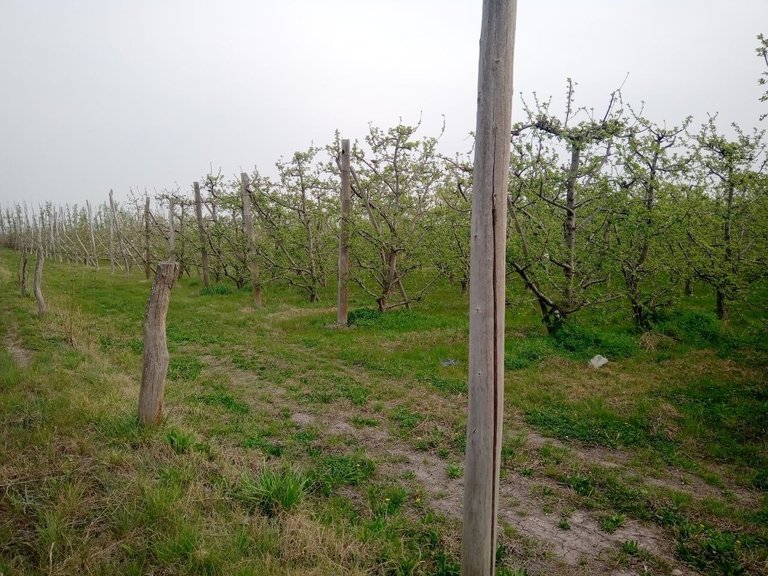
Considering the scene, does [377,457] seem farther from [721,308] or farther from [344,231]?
[721,308]

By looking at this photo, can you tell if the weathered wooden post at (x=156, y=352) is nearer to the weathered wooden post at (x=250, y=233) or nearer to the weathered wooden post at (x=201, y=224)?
the weathered wooden post at (x=250, y=233)

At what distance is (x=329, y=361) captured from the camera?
10430mm

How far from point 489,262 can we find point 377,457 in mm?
3766

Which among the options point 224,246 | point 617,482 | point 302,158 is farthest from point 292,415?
point 224,246

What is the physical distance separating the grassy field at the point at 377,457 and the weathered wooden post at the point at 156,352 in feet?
0.71

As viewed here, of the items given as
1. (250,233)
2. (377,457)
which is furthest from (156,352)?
(250,233)

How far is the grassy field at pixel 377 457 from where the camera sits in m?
3.50

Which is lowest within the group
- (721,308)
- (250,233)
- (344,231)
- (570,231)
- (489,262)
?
(721,308)

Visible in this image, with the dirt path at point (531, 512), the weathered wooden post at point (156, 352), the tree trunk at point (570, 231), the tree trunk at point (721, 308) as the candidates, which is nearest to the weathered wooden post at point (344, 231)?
the tree trunk at point (570, 231)

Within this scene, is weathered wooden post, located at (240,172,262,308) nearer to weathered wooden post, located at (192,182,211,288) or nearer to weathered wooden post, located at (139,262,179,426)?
weathered wooden post, located at (192,182,211,288)

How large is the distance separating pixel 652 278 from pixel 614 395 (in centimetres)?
468

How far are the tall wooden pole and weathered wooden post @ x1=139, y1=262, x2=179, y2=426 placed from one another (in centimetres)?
423

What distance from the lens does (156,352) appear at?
5617 millimetres

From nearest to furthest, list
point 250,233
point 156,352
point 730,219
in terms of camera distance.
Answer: point 156,352 < point 730,219 < point 250,233
